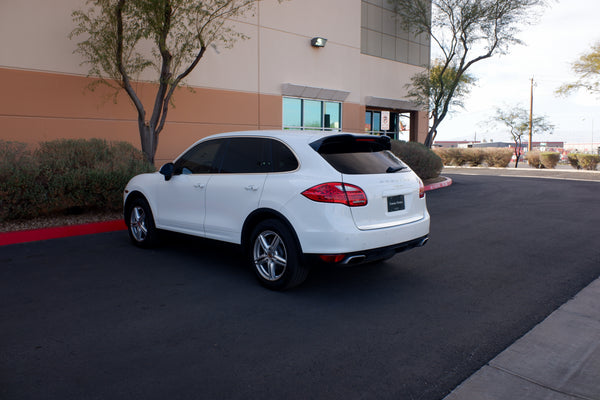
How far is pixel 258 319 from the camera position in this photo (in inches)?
167

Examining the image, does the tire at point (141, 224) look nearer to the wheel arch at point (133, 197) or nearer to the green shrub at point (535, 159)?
the wheel arch at point (133, 197)

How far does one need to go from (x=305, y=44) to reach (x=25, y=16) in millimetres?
9856

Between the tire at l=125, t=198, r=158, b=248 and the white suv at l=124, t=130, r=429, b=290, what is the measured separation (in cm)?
99

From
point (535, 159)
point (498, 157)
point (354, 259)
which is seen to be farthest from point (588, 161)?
point (354, 259)

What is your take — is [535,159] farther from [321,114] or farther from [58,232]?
[58,232]

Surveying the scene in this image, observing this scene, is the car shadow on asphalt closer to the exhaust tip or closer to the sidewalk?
the exhaust tip

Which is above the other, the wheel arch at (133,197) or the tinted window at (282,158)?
the tinted window at (282,158)

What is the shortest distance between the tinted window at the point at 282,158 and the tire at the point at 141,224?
2656 millimetres

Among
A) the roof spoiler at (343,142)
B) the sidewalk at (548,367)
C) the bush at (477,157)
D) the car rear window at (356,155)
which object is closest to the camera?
the sidewalk at (548,367)

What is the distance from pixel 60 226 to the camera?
8297mm

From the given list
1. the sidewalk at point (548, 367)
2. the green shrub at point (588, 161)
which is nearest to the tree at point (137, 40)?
the sidewalk at point (548, 367)

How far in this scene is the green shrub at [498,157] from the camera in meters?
31.0

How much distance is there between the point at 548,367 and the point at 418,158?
14.2 m

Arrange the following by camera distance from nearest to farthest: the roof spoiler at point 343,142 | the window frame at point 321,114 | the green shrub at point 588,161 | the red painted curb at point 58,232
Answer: the roof spoiler at point 343,142
the red painted curb at point 58,232
the window frame at point 321,114
the green shrub at point 588,161
